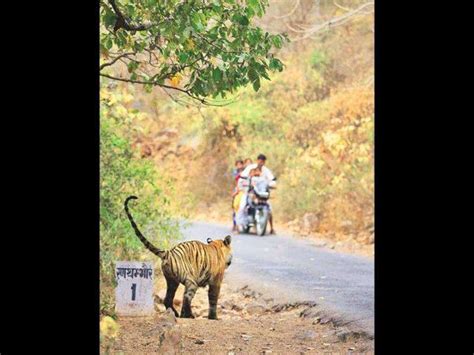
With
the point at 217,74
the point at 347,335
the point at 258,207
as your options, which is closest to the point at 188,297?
the point at 347,335

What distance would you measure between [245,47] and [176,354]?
1860 mm

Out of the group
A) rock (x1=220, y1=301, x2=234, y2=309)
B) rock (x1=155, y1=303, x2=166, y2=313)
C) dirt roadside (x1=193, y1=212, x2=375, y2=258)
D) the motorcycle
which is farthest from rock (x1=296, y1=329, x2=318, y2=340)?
dirt roadside (x1=193, y1=212, x2=375, y2=258)

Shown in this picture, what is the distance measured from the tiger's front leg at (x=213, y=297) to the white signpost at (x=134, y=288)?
0.46 m

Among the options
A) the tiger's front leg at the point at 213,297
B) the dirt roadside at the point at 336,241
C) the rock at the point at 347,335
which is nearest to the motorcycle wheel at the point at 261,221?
the dirt roadside at the point at 336,241

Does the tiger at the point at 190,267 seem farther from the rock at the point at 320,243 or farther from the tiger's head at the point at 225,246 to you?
the rock at the point at 320,243

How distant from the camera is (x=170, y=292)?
6.26 m

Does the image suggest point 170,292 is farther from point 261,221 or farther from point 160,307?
point 261,221

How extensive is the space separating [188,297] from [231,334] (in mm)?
363
